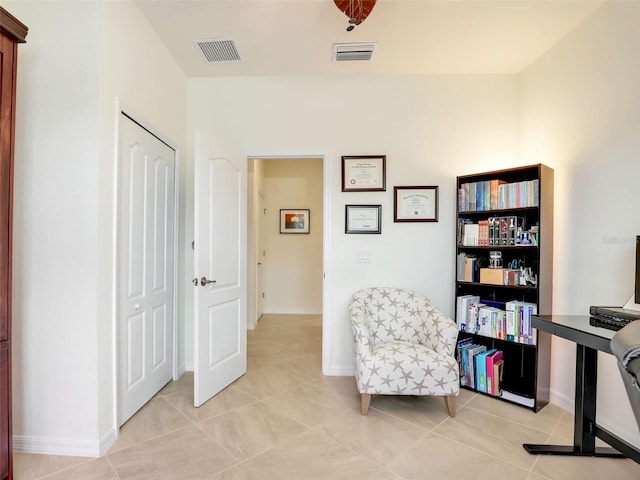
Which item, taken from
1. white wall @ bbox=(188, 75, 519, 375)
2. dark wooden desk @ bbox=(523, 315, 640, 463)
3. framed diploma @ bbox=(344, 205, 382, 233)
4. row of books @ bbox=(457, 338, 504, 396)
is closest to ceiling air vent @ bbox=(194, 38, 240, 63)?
white wall @ bbox=(188, 75, 519, 375)

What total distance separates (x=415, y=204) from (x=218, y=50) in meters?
2.13

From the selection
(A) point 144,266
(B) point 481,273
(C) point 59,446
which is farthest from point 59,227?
(B) point 481,273

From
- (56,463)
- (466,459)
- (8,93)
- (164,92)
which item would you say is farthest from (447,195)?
(56,463)

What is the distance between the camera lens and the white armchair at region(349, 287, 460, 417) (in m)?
1.97

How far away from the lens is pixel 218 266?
233 cm

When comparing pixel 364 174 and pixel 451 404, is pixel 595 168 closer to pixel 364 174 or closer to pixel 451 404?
pixel 364 174

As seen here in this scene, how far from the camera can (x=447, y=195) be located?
2.67m

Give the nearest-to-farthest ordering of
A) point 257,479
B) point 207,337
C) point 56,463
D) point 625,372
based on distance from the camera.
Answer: point 625,372 → point 257,479 → point 56,463 → point 207,337

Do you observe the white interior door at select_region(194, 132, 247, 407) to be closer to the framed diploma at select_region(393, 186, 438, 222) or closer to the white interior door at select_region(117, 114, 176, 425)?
the white interior door at select_region(117, 114, 176, 425)

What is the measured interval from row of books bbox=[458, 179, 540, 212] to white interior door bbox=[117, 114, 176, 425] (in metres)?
2.52

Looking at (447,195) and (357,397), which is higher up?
(447,195)

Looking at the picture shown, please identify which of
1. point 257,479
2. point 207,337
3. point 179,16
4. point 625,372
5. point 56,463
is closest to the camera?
point 625,372

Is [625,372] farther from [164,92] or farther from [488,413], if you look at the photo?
[164,92]

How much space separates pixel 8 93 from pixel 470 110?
3.15 m
